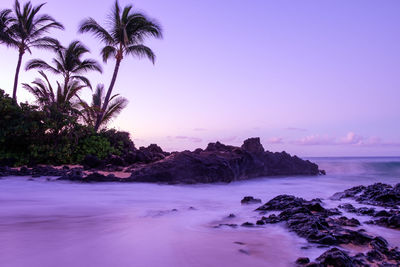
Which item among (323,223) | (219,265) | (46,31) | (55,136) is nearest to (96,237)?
(219,265)

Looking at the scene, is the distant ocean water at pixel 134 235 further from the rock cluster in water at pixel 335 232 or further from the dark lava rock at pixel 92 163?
the dark lava rock at pixel 92 163

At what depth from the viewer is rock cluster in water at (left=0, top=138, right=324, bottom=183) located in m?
7.07

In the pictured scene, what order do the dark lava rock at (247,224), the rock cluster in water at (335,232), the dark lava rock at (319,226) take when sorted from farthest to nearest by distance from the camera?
the dark lava rock at (247,224) < the dark lava rock at (319,226) < the rock cluster in water at (335,232)

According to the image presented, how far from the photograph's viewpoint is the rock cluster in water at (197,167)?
23.2ft

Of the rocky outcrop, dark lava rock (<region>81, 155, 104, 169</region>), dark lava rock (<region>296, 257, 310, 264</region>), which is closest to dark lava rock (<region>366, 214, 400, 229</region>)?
dark lava rock (<region>296, 257, 310, 264</region>)

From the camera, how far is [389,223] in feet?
9.59

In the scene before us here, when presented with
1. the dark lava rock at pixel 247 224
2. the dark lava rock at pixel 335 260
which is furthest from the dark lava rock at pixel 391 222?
the dark lava rock at pixel 335 260

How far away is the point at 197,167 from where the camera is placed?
7.52 metres

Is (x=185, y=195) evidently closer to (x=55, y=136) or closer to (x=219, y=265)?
(x=219, y=265)

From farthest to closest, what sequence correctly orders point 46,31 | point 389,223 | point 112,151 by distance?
point 46,31 → point 112,151 → point 389,223

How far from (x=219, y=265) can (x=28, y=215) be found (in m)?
2.53

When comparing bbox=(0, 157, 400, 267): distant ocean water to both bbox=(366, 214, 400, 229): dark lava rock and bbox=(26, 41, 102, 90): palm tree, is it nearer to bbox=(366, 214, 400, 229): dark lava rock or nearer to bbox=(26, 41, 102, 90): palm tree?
bbox=(366, 214, 400, 229): dark lava rock

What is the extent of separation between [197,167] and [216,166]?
1.77ft

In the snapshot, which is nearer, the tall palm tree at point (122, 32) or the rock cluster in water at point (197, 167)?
the rock cluster in water at point (197, 167)
